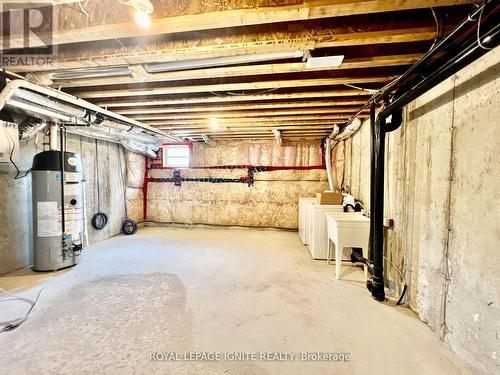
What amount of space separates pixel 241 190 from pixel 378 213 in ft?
12.0

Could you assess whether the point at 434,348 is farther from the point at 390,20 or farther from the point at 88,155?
the point at 88,155

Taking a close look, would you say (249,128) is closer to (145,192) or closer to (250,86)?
(250,86)

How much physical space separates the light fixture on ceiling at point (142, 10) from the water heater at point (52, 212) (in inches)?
105

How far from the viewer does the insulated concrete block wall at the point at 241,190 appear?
17.8 ft

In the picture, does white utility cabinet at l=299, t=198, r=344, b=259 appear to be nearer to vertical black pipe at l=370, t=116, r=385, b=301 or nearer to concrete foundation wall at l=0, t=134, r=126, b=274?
vertical black pipe at l=370, t=116, r=385, b=301

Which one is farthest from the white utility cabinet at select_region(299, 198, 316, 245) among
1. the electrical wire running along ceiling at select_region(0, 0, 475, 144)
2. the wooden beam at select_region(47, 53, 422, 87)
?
the wooden beam at select_region(47, 53, 422, 87)

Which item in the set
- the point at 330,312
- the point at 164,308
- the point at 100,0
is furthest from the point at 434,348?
the point at 100,0

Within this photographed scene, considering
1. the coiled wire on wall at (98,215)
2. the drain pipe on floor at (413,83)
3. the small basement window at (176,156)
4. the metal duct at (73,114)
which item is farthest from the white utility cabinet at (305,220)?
the coiled wire on wall at (98,215)

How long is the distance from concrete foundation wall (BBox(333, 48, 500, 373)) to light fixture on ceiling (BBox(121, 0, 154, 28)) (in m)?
1.98

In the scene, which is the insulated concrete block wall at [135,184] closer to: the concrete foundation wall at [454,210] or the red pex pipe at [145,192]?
the red pex pipe at [145,192]

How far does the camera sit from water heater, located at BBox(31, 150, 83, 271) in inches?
117

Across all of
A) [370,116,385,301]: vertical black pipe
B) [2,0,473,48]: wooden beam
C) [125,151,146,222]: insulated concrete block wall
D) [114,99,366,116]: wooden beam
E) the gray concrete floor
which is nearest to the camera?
[2,0,473,48]: wooden beam

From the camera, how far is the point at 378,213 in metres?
2.34

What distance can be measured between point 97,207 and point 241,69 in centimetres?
415
